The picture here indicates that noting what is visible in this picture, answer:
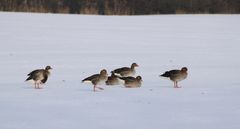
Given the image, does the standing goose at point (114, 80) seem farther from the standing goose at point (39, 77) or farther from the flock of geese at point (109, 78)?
the standing goose at point (39, 77)

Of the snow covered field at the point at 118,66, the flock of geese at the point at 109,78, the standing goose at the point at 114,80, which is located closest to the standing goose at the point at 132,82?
the flock of geese at the point at 109,78

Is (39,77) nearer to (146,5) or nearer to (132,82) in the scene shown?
(132,82)

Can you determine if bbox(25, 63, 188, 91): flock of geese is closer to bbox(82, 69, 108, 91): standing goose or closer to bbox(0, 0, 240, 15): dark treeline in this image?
bbox(82, 69, 108, 91): standing goose

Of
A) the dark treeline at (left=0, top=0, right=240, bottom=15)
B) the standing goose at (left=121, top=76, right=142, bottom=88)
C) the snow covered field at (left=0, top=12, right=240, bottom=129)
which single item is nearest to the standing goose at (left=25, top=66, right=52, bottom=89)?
the snow covered field at (left=0, top=12, right=240, bottom=129)

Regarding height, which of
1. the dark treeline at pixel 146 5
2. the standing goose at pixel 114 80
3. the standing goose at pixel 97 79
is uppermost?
the dark treeline at pixel 146 5

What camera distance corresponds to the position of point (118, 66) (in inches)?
656

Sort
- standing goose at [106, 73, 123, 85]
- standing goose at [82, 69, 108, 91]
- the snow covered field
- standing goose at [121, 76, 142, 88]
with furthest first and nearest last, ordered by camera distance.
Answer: standing goose at [106, 73, 123, 85]
standing goose at [121, 76, 142, 88]
standing goose at [82, 69, 108, 91]
the snow covered field

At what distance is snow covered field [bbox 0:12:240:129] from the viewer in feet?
29.6

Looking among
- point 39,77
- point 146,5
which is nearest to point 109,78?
point 39,77

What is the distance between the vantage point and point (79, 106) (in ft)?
32.9

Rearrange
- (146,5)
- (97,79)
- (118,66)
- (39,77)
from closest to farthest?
1. (97,79)
2. (39,77)
3. (118,66)
4. (146,5)

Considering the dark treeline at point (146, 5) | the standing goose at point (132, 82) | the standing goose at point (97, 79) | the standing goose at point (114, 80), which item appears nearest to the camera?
the standing goose at point (97, 79)

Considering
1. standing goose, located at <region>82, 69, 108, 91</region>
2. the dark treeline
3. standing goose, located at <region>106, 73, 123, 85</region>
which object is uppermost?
the dark treeline

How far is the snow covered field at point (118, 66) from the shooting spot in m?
9.03
